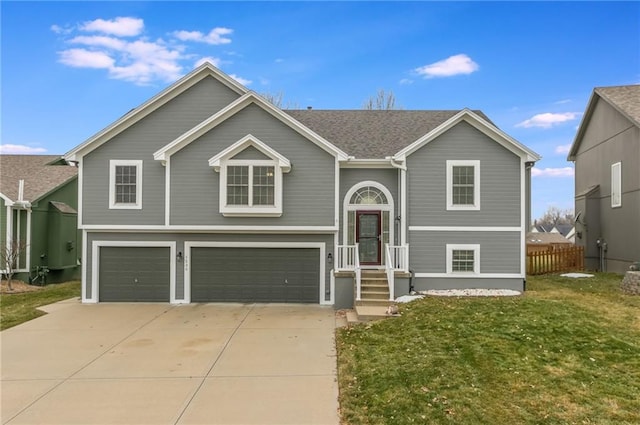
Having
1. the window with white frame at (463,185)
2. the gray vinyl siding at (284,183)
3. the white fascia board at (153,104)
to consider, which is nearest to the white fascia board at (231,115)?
the gray vinyl siding at (284,183)

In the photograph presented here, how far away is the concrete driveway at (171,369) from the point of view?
16.5 ft

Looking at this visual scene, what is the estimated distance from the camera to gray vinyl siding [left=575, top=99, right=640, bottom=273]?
51.1 feet

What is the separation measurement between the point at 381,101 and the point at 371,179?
68.9 feet

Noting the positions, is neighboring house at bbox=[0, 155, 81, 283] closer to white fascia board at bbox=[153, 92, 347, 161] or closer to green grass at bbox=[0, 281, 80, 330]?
green grass at bbox=[0, 281, 80, 330]

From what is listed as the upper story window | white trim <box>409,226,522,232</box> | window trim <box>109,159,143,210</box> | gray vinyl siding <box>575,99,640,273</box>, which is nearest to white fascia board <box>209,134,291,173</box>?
the upper story window

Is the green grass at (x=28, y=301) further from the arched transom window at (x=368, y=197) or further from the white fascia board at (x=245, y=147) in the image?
the arched transom window at (x=368, y=197)

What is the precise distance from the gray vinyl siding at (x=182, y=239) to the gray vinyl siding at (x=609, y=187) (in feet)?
41.8

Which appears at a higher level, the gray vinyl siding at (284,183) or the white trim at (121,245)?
the gray vinyl siding at (284,183)

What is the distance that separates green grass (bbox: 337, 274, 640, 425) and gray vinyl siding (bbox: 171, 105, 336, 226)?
4.19 m

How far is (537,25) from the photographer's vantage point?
46.2ft

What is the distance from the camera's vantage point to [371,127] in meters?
15.1

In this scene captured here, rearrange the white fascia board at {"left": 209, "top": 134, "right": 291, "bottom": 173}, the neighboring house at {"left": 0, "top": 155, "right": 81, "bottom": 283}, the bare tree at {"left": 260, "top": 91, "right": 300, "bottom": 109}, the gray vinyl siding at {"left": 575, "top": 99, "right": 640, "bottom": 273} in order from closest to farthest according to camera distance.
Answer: the white fascia board at {"left": 209, "top": 134, "right": 291, "bottom": 173} < the gray vinyl siding at {"left": 575, "top": 99, "right": 640, "bottom": 273} < the neighboring house at {"left": 0, "top": 155, "right": 81, "bottom": 283} < the bare tree at {"left": 260, "top": 91, "right": 300, "bottom": 109}

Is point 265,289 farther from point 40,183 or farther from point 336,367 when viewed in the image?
point 40,183

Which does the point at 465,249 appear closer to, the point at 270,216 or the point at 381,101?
the point at 270,216
